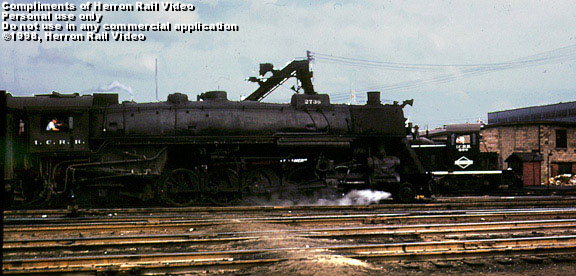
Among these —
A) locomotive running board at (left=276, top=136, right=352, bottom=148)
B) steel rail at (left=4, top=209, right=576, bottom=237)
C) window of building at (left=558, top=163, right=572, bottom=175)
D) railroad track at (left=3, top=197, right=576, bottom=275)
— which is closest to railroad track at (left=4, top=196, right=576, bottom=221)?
railroad track at (left=3, top=197, right=576, bottom=275)

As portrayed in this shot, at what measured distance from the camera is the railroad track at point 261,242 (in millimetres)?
6016

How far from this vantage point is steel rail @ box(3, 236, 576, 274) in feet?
19.5

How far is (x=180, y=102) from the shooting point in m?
13.5

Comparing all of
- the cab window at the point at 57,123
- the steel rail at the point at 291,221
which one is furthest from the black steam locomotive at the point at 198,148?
the steel rail at the point at 291,221

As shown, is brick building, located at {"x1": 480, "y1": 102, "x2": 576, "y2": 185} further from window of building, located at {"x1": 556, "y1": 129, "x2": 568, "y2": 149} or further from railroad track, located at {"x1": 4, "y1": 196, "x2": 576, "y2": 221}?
railroad track, located at {"x1": 4, "y1": 196, "x2": 576, "y2": 221}

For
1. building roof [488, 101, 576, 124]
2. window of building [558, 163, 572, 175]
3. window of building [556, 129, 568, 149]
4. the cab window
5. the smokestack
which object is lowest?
window of building [558, 163, 572, 175]

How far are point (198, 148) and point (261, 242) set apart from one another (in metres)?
6.23

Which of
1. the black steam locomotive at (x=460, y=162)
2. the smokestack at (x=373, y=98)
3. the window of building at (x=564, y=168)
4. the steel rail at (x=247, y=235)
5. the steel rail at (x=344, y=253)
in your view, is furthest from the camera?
the window of building at (x=564, y=168)

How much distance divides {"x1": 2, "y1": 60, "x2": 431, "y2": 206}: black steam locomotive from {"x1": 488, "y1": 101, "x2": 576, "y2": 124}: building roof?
4293cm

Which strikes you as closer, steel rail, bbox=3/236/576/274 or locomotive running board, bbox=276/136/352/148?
steel rail, bbox=3/236/576/274

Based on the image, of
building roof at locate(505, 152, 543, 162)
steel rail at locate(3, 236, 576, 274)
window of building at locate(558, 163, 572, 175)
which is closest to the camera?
steel rail at locate(3, 236, 576, 274)

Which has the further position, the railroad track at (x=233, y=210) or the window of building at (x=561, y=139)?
the window of building at (x=561, y=139)

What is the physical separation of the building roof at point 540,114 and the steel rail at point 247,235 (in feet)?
152

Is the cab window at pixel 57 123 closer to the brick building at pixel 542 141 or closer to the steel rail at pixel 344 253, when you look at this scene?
the steel rail at pixel 344 253
